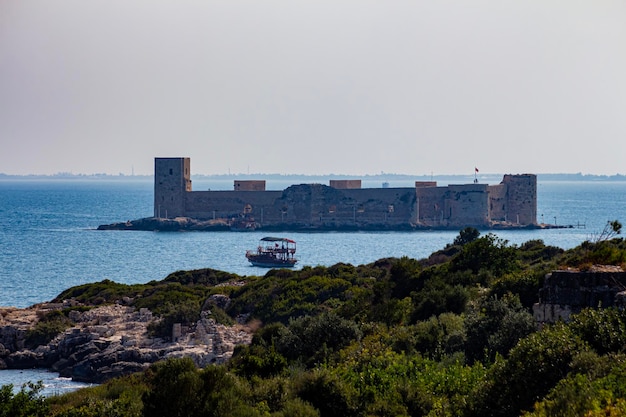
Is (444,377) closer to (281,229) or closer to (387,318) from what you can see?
(387,318)

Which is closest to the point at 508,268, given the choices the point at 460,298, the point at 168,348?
the point at 460,298

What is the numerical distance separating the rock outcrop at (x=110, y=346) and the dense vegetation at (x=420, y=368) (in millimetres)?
3212

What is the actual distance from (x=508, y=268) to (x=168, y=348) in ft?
19.9

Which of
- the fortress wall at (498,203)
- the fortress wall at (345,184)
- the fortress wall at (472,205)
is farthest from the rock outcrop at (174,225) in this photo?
the fortress wall at (498,203)

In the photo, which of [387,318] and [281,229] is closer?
[387,318]

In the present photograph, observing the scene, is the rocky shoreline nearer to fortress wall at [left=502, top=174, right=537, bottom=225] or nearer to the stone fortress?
the stone fortress

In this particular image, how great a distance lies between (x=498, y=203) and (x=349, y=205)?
29.8 feet

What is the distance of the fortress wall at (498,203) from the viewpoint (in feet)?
193

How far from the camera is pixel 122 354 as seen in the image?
16.6 metres

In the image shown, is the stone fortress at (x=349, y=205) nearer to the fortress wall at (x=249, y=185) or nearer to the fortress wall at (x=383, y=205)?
the fortress wall at (x=383, y=205)

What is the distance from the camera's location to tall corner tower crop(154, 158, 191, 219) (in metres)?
58.5

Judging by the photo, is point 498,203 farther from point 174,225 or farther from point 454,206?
point 174,225

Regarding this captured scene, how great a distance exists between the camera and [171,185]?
58.7m

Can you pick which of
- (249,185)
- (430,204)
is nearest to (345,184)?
(249,185)
